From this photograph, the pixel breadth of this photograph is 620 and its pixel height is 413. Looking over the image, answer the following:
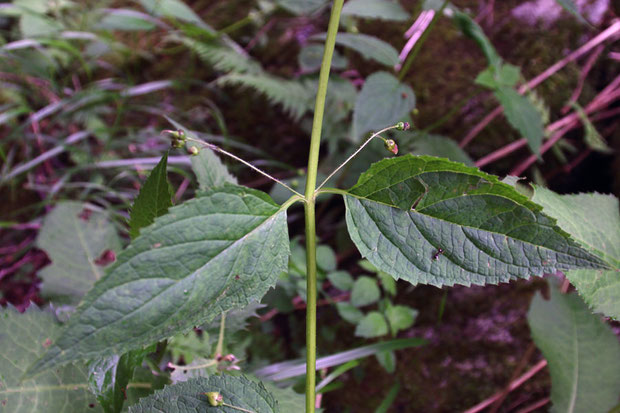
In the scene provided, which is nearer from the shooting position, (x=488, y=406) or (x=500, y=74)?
(x=488, y=406)

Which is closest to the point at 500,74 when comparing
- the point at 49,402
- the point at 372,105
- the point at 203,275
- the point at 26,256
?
the point at 372,105

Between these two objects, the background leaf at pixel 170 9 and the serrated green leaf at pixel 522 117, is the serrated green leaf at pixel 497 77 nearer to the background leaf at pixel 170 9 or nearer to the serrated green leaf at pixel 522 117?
the serrated green leaf at pixel 522 117

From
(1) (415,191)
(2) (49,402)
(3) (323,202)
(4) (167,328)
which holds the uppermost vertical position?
(1) (415,191)

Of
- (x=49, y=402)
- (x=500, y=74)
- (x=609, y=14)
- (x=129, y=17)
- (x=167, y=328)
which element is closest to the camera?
(x=167, y=328)

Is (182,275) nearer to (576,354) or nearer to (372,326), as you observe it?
(372,326)

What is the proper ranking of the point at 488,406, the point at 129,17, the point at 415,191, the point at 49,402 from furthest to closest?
the point at 129,17
the point at 488,406
the point at 49,402
the point at 415,191

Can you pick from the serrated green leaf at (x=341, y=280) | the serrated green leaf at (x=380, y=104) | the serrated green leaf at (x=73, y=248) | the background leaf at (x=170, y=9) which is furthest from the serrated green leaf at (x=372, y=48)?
the serrated green leaf at (x=73, y=248)

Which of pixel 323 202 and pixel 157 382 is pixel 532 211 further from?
pixel 323 202
